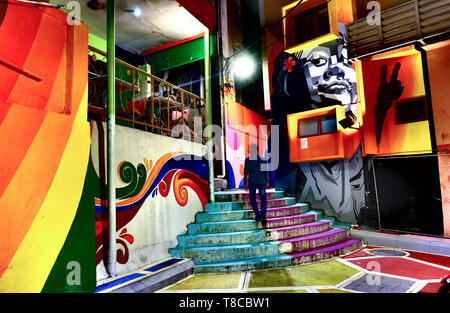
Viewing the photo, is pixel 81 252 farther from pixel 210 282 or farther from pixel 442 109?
pixel 442 109

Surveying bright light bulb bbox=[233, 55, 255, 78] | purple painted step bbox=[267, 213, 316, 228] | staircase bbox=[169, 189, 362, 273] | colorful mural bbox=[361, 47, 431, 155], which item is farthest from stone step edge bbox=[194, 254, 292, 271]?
bright light bulb bbox=[233, 55, 255, 78]

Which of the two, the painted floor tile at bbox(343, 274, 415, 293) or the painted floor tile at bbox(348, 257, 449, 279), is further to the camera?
the painted floor tile at bbox(348, 257, 449, 279)

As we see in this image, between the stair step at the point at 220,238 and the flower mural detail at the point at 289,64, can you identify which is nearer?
the stair step at the point at 220,238

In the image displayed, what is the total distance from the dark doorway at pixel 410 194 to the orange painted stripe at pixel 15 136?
28.6ft

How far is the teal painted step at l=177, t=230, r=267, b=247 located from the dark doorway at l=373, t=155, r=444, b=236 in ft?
14.7

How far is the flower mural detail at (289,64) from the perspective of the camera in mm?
9875

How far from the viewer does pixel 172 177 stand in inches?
242

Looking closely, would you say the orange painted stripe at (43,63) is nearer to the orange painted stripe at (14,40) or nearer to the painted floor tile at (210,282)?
the orange painted stripe at (14,40)

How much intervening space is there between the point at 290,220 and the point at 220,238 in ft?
6.91

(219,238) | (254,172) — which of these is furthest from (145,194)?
(254,172)

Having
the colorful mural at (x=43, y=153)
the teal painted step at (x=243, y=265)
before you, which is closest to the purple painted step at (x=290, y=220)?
the teal painted step at (x=243, y=265)

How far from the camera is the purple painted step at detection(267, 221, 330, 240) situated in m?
6.19

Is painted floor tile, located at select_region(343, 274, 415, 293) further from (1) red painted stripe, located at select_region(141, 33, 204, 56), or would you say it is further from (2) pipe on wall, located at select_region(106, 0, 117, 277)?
A: (1) red painted stripe, located at select_region(141, 33, 204, 56)

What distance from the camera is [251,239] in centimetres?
601
